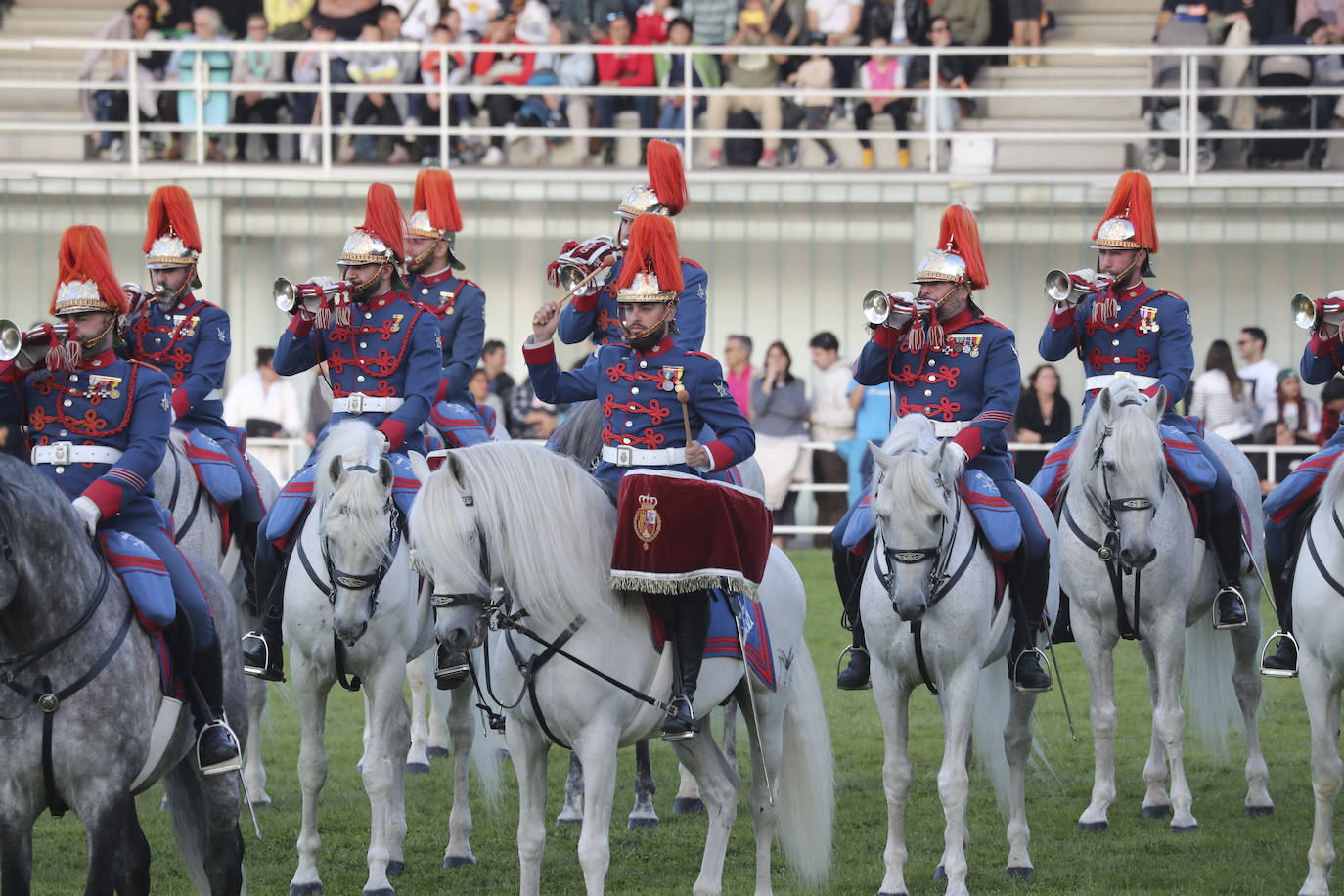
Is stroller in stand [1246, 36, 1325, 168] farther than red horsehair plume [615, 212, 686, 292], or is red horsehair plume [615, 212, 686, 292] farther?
stroller in stand [1246, 36, 1325, 168]

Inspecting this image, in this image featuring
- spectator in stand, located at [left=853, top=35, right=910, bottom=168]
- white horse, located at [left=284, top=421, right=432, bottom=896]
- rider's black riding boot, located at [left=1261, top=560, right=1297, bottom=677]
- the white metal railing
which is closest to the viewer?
white horse, located at [left=284, top=421, right=432, bottom=896]

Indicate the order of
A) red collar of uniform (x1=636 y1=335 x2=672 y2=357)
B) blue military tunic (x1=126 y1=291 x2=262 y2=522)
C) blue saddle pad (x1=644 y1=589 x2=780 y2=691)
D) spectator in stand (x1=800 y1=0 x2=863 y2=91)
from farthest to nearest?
1. spectator in stand (x1=800 y1=0 x2=863 y2=91)
2. blue military tunic (x1=126 y1=291 x2=262 y2=522)
3. red collar of uniform (x1=636 y1=335 x2=672 y2=357)
4. blue saddle pad (x1=644 y1=589 x2=780 y2=691)

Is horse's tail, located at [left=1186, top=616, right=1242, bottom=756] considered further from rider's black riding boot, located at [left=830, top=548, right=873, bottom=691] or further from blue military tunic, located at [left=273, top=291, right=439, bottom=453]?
blue military tunic, located at [left=273, top=291, right=439, bottom=453]

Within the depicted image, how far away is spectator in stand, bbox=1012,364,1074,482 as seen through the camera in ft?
60.6

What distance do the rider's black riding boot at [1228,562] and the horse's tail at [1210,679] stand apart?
40cm

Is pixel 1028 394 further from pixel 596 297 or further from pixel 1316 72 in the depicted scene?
pixel 596 297

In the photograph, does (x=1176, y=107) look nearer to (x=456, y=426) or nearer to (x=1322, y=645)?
(x=456, y=426)

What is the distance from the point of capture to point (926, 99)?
22375 mm

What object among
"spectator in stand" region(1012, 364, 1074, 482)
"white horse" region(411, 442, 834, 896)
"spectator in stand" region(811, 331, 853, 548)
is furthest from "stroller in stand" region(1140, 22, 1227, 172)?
"white horse" region(411, 442, 834, 896)

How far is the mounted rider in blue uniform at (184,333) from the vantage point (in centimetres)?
1019

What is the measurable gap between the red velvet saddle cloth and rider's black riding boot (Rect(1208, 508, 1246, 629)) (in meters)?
3.74

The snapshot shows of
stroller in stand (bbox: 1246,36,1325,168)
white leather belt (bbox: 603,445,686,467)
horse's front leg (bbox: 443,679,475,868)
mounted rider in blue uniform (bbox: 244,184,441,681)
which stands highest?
stroller in stand (bbox: 1246,36,1325,168)

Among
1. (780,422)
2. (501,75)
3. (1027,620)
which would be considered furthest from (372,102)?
Answer: (1027,620)

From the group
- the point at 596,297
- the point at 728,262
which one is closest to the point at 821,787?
the point at 596,297
